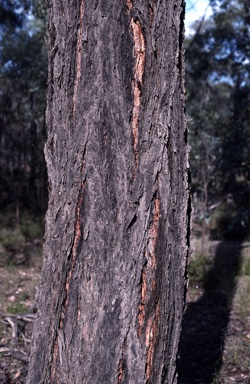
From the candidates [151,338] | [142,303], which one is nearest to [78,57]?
[142,303]

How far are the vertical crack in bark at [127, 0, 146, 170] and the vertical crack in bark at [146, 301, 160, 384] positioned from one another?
0.64 meters

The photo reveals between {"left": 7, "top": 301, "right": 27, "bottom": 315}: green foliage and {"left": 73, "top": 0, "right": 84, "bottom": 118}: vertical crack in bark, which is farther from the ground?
{"left": 73, "top": 0, "right": 84, "bottom": 118}: vertical crack in bark

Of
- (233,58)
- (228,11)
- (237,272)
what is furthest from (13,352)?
(228,11)

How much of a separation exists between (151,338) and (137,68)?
1125 millimetres

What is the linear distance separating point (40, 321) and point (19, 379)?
174cm

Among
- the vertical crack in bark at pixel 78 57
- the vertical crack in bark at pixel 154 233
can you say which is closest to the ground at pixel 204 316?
the vertical crack in bark at pixel 154 233

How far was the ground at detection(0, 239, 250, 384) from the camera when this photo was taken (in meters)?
4.46

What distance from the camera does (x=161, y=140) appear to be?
98.9 inches

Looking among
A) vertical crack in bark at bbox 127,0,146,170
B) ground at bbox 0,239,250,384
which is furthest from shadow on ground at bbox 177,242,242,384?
vertical crack in bark at bbox 127,0,146,170

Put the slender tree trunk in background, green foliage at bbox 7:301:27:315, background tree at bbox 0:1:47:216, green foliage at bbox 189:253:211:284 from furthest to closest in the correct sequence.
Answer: background tree at bbox 0:1:47:216 → green foliage at bbox 189:253:211:284 → green foliage at bbox 7:301:27:315 → the slender tree trunk in background

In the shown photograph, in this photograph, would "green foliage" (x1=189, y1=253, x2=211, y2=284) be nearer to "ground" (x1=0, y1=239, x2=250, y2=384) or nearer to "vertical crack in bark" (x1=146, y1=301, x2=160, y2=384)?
"ground" (x1=0, y1=239, x2=250, y2=384)

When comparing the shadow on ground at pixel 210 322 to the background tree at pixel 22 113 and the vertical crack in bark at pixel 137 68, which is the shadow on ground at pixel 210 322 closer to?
the vertical crack in bark at pixel 137 68

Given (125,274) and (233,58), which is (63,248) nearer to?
(125,274)

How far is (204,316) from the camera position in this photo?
236 inches
